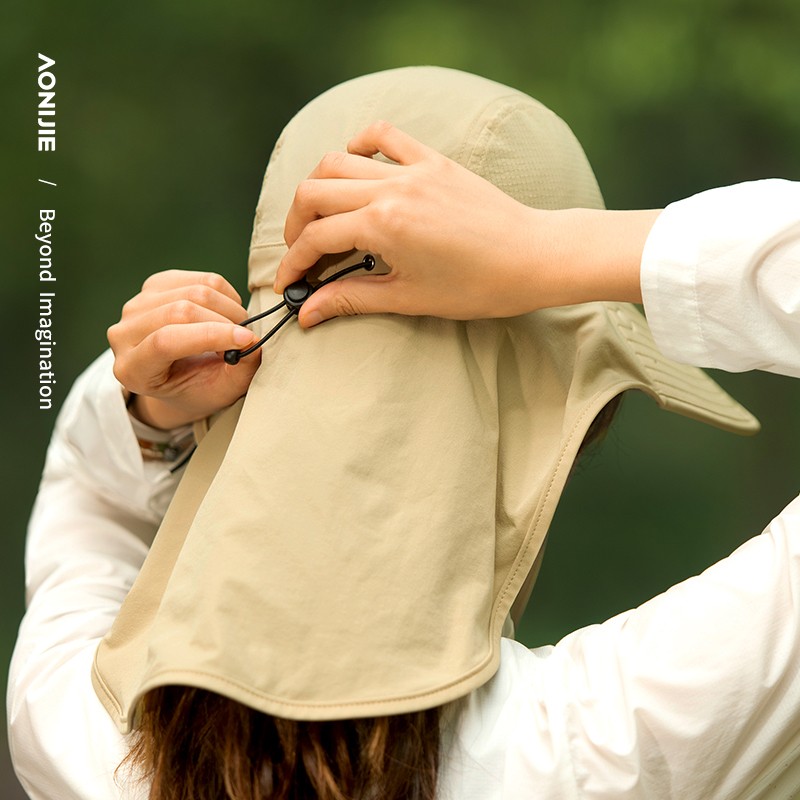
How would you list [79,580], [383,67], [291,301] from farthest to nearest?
[383,67] → [79,580] → [291,301]

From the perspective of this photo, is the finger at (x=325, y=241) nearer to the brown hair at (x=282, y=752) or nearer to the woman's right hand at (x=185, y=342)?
the woman's right hand at (x=185, y=342)

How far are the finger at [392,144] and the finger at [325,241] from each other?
5cm

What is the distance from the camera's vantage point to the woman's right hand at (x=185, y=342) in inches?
26.4

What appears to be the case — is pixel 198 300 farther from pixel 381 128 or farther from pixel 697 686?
pixel 697 686

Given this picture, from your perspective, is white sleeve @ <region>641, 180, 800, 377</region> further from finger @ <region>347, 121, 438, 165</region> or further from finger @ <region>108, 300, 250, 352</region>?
finger @ <region>108, 300, 250, 352</region>

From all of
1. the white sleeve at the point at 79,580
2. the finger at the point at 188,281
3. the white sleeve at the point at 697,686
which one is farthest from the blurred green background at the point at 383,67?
the white sleeve at the point at 697,686

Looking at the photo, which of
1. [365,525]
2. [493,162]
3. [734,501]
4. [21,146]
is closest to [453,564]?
[365,525]

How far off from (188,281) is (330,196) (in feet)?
0.50

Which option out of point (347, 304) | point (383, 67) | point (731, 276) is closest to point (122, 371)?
point (347, 304)

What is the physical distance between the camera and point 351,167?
0.63m

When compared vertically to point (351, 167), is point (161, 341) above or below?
below

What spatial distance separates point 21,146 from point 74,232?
0.66 ft

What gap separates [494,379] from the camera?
0.67 meters

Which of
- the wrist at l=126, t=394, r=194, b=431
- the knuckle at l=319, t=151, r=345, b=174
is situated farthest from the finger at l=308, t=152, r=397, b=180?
the wrist at l=126, t=394, r=194, b=431
